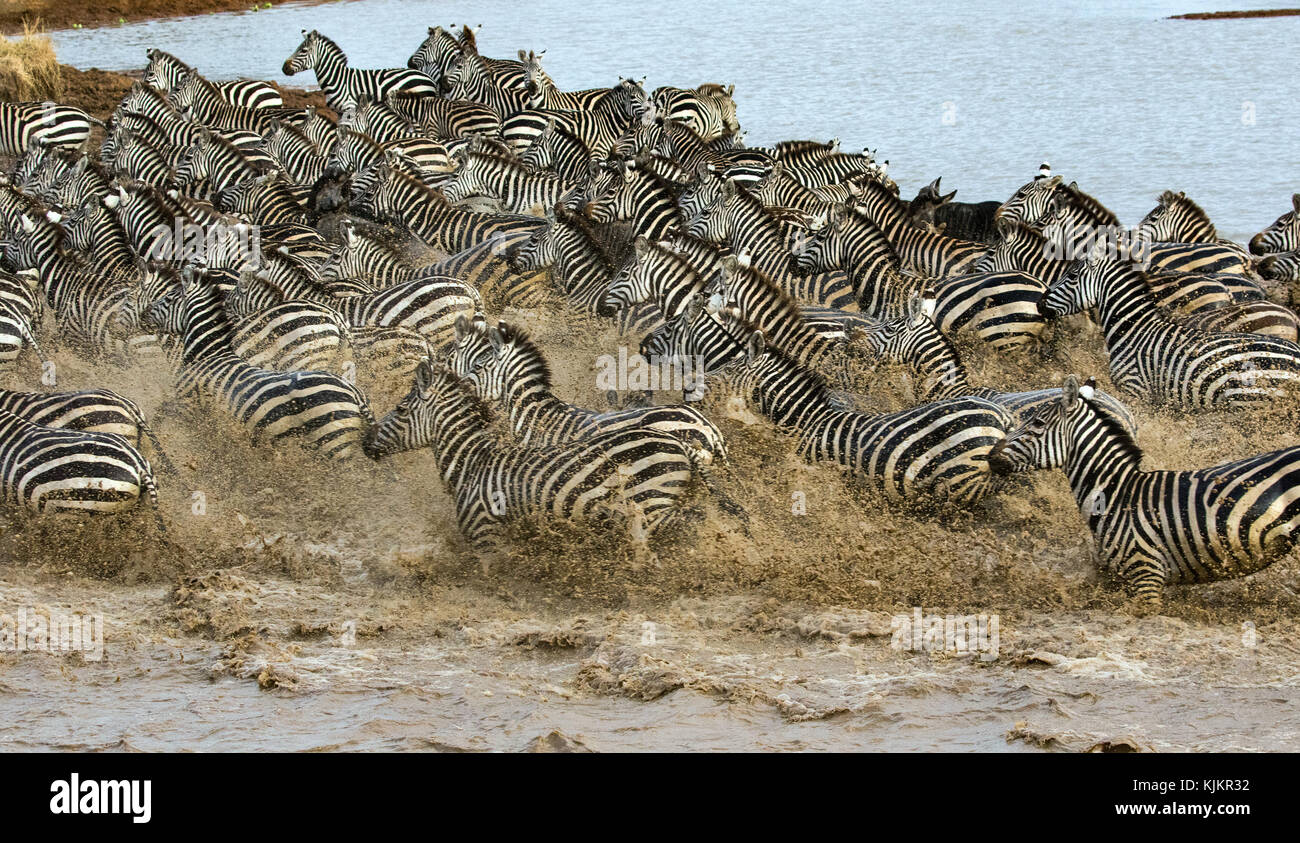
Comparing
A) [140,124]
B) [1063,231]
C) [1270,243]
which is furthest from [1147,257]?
[140,124]

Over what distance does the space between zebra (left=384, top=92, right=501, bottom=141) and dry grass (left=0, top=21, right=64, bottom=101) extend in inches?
259

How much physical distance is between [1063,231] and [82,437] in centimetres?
736

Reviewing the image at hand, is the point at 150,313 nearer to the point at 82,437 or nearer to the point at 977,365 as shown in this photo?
the point at 82,437

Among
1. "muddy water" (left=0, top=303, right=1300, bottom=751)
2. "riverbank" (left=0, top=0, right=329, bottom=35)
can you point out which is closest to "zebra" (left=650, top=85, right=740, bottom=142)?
"muddy water" (left=0, top=303, right=1300, bottom=751)

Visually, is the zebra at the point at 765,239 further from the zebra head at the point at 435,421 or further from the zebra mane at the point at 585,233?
the zebra head at the point at 435,421

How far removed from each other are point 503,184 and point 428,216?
133cm

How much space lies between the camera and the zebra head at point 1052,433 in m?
6.45

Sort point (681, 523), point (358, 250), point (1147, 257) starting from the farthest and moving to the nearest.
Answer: point (358, 250) → point (1147, 257) → point (681, 523)

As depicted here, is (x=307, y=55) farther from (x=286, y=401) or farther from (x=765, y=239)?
(x=286, y=401)

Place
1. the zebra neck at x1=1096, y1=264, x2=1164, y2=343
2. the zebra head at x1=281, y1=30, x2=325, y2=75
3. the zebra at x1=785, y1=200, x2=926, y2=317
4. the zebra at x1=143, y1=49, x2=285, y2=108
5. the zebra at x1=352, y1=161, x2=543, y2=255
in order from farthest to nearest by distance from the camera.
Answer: the zebra head at x1=281, y1=30, x2=325, y2=75 < the zebra at x1=143, y1=49, x2=285, y2=108 < the zebra at x1=352, y1=161, x2=543, y2=255 < the zebra at x1=785, y1=200, x2=926, y2=317 < the zebra neck at x1=1096, y1=264, x2=1164, y2=343

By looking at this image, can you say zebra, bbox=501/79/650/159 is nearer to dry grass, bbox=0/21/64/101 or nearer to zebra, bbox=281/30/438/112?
zebra, bbox=281/30/438/112

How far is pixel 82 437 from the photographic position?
275 inches

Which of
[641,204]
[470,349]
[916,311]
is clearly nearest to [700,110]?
[641,204]

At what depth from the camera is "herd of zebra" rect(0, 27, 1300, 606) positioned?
6.51 m
